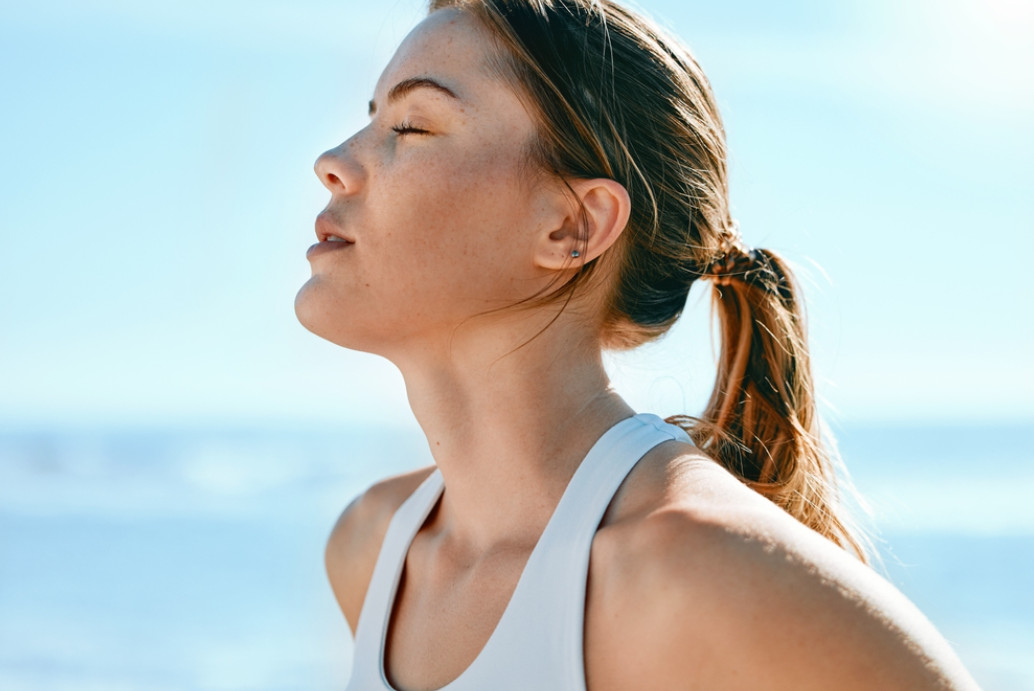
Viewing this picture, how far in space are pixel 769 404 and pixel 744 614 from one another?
0.82 m

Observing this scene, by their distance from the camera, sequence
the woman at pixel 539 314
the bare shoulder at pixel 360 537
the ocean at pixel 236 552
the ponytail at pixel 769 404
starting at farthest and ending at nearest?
the ocean at pixel 236 552 < the bare shoulder at pixel 360 537 < the ponytail at pixel 769 404 < the woman at pixel 539 314

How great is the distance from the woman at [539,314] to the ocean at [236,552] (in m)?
0.48

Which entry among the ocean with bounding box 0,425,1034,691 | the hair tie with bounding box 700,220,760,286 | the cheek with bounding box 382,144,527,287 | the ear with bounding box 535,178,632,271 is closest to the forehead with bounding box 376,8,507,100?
the cheek with bounding box 382,144,527,287

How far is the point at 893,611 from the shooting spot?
4.33ft

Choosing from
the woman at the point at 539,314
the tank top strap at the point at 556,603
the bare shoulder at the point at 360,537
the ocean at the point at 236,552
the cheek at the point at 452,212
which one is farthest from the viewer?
the ocean at the point at 236,552

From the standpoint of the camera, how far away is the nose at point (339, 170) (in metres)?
1.86

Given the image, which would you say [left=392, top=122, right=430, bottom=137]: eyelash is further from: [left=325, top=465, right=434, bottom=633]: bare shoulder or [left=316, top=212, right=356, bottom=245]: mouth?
[left=325, top=465, right=434, bottom=633]: bare shoulder

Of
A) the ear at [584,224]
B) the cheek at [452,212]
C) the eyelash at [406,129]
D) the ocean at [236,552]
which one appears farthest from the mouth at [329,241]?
the ocean at [236,552]

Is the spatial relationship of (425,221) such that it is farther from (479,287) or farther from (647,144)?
(647,144)

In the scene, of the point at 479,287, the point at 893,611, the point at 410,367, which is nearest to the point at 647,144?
the point at 479,287

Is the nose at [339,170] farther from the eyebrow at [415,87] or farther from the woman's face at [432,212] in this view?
the eyebrow at [415,87]

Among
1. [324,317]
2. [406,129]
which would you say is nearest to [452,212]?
[406,129]

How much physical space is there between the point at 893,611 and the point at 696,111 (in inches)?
42.3

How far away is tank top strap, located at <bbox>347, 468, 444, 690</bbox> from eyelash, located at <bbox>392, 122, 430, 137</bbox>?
784 mm
